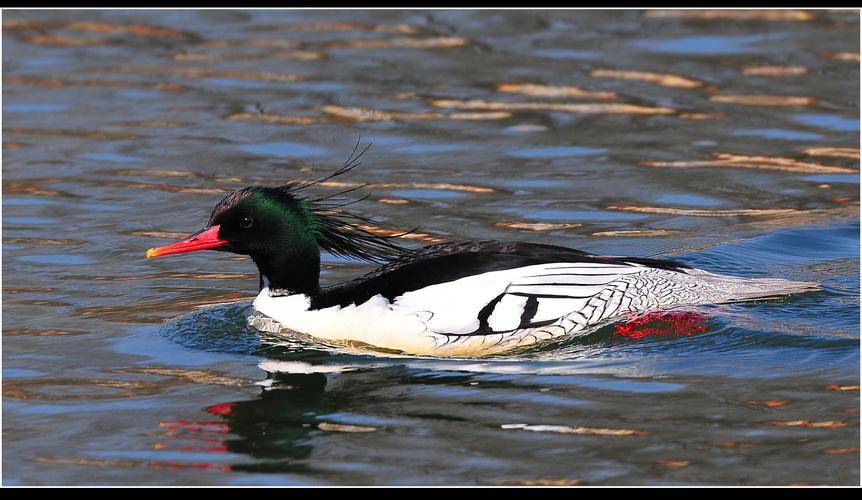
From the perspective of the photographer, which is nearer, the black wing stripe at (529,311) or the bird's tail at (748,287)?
the black wing stripe at (529,311)

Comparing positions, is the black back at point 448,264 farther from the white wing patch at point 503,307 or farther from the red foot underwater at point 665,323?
the red foot underwater at point 665,323

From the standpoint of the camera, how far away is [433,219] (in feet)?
41.8

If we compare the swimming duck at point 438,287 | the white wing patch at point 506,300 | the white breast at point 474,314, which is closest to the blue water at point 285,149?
the swimming duck at point 438,287

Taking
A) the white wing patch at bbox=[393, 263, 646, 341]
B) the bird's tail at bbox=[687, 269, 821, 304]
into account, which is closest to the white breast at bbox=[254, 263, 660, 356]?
the white wing patch at bbox=[393, 263, 646, 341]

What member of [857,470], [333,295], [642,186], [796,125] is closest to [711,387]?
[857,470]

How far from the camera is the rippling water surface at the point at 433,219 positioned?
7.47m

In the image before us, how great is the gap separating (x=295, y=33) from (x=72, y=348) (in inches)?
397

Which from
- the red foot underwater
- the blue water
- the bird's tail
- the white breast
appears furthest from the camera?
the blue water

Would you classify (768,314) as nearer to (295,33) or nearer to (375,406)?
(375,406)

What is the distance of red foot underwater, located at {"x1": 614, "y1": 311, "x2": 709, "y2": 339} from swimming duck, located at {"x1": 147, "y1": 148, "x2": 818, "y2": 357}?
0.09m

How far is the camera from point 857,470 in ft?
22.7

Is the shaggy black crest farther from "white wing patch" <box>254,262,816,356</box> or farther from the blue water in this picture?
the blue water

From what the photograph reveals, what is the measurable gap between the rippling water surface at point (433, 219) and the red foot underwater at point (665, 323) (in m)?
0.08

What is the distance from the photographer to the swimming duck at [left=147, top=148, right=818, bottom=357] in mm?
9133
